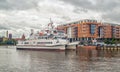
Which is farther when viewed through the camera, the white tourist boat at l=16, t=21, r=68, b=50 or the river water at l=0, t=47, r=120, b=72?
the white tourist boat at l=16, t=21, r=68, b=50

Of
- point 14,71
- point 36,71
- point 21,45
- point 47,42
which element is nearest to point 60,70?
point 36,71

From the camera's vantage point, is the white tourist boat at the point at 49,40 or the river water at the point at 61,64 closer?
the river water at the point at 61,64

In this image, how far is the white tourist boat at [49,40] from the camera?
129 meters

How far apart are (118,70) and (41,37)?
337 feet

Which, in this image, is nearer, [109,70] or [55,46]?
[109,70]

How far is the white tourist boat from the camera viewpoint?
129 meters

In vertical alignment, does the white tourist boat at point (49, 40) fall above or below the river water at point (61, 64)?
above

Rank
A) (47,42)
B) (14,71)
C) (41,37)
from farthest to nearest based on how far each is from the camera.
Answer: (41,37) → (47,42) → (14,71)

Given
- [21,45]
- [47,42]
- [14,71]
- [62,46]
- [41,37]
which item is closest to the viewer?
[14,71]

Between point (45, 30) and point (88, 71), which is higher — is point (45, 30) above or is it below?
above

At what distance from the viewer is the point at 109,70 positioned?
4472 centimetres

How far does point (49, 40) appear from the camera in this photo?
13388 cm

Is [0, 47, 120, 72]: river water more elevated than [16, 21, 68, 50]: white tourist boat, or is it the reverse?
[16, 21, 68, 50]: white tourist boat

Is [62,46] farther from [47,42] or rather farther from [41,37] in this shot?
[41,37]
